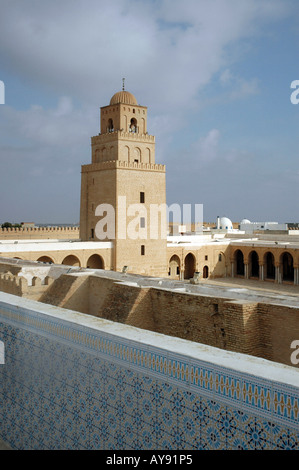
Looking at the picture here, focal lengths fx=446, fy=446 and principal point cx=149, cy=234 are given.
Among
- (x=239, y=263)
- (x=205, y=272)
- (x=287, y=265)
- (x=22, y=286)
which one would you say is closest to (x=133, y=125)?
(x=205, y=272)

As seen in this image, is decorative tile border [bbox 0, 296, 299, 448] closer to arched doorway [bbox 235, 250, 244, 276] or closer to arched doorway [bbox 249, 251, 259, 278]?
arched doorway [bbox 249, 251, 259, 278]

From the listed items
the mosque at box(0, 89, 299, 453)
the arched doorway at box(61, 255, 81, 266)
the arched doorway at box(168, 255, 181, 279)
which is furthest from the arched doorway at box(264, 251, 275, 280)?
the mosque at box(0, 89, 299, 453)

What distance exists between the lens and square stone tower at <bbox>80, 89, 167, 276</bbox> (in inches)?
892

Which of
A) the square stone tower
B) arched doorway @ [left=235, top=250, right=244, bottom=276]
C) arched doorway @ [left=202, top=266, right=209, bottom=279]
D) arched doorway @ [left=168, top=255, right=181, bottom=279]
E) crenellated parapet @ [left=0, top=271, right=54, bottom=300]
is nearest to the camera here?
crenellated parapet @ [left=0, top=271, right=54, bottom=300]

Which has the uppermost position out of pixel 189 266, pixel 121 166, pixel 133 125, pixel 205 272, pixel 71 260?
pixel 133 125

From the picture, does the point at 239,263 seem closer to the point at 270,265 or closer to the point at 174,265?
the point at 270,265

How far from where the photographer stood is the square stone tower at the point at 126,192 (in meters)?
22.7

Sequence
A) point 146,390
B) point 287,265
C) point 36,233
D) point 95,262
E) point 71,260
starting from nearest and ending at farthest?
point 146,390
point 71,260
point 95,262
point 287,265
point 36,233

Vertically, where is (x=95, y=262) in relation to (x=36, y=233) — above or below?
below

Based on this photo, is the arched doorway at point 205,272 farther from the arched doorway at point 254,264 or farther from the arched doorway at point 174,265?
the arched doorway at point 254,264

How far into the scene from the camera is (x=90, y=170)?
24.4 metres

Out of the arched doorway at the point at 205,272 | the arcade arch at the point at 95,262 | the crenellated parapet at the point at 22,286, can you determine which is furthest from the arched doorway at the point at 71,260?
the crenellated parapet at the point at 22,286

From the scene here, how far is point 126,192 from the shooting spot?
22.9m
